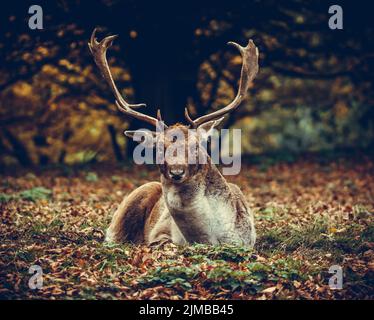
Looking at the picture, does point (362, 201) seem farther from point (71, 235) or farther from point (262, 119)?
point (262, 119)

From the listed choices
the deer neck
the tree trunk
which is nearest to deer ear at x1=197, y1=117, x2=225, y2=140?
the deer neck

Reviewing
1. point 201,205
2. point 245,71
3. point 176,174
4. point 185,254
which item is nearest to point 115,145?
point 245,71

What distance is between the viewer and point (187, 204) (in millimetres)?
7387

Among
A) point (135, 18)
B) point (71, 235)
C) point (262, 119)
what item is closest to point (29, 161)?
point (135, 18)

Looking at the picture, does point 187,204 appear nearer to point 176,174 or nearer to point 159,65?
point 176,174

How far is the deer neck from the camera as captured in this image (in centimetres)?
737

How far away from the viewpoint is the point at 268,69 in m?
18.3

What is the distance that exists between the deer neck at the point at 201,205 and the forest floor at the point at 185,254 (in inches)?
9.3

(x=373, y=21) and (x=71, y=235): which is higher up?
(x=373, y=21)

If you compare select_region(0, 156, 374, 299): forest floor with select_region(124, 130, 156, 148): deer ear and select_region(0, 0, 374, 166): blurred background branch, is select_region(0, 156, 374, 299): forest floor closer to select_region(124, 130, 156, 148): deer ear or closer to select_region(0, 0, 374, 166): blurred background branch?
select_region(124, 130, 156, 148): deer ear

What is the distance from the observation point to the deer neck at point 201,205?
7.37 m

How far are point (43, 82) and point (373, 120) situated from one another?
10751 millimetres

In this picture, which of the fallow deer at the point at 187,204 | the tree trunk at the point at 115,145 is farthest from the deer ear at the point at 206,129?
the tree trunk at the point at 115,145

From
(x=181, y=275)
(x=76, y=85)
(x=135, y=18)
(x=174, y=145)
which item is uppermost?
(x=135, y=18)
